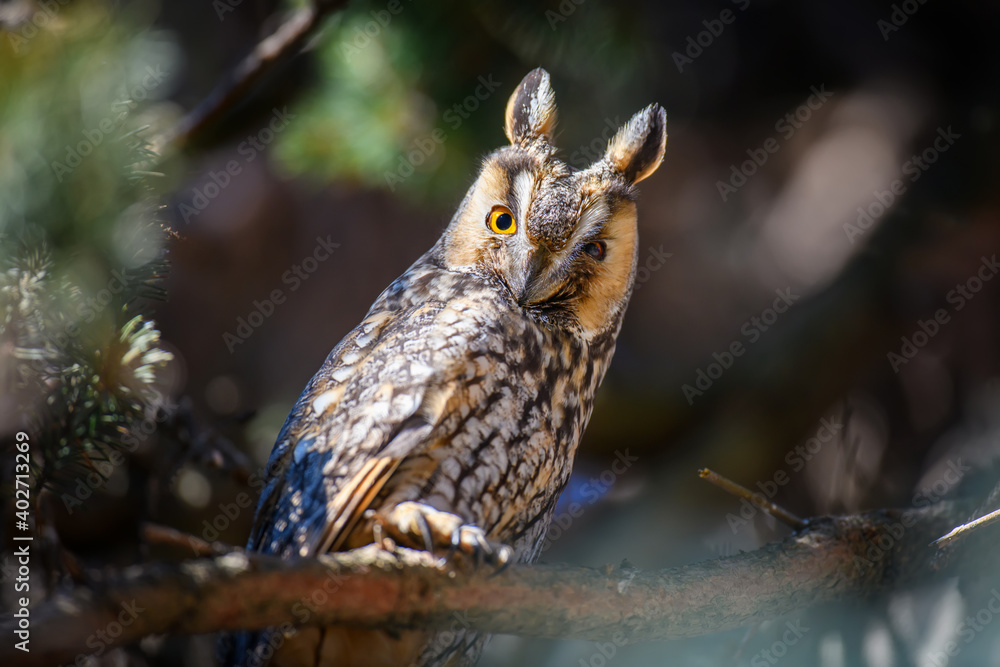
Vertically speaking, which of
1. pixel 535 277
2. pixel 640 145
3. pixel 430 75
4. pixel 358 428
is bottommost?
pixel 358 428

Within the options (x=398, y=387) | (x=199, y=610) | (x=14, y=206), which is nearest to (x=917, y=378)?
(x=398, y=387)

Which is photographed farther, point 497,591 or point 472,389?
point 472,389

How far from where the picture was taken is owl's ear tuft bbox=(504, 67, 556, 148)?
1.51 meters

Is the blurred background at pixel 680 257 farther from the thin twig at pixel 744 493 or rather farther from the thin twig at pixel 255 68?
the thin twig at pixel 744 493

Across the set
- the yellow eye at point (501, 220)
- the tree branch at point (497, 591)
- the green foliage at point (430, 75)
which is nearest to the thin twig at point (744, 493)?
the tree branch at point (497, 591)

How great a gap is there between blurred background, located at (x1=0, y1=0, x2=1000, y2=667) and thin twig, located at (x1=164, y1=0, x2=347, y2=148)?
0.05m

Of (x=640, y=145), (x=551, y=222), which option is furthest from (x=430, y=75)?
(x=551, y=222)

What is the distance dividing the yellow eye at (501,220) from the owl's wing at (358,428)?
204mm

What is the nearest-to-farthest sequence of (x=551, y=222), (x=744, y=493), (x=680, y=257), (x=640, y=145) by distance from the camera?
(x=744, y=493)
(x=551, y=222)
(x=640, y=145)
(x=680, y=257)

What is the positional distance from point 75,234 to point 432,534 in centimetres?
60

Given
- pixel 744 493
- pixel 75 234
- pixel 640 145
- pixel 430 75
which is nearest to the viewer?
pixel 75 234

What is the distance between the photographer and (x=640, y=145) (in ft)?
4.93

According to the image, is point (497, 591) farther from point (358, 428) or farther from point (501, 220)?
point (501, 220)

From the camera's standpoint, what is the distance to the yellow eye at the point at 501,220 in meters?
1.41
